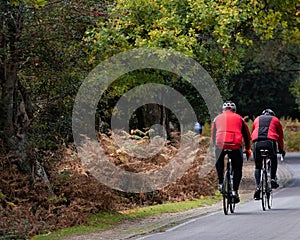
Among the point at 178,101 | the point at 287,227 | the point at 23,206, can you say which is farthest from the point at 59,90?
the point at 178,101

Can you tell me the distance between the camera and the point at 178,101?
2792cm

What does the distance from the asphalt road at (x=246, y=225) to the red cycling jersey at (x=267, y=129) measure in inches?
55.6

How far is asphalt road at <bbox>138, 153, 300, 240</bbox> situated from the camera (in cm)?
1258

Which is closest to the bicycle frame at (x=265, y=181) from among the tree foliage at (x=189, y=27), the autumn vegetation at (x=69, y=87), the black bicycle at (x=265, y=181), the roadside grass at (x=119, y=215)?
the black bicycle at (x=265, y=181)

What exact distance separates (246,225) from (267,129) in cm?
340

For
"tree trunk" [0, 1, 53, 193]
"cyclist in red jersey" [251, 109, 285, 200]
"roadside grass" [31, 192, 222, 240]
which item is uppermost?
"tree trunk" [0, 1, 53, 193]

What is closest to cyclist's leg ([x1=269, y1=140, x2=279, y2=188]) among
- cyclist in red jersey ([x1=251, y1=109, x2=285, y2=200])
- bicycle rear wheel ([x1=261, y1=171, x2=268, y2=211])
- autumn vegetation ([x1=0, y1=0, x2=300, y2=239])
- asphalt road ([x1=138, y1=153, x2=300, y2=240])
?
cyclist in red jersey ([x1=251, y1=109, x2=285, y2=200])

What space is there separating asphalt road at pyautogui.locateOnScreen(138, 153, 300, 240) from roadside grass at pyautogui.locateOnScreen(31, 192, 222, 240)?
1326 mm

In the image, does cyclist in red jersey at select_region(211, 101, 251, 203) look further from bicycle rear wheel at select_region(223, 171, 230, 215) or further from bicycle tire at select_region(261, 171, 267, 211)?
bicycle tire at select_region(261, 171, 267, 211)

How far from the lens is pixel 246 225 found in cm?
1385

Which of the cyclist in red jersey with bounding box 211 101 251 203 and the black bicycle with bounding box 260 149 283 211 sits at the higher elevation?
the cyclist in red jersey with bounding box 211 101 251 203

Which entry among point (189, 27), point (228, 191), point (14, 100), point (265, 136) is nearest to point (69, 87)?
point (14, 100)

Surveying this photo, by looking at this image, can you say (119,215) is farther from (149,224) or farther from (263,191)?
(263,191)

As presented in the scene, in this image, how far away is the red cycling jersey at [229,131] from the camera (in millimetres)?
16016
